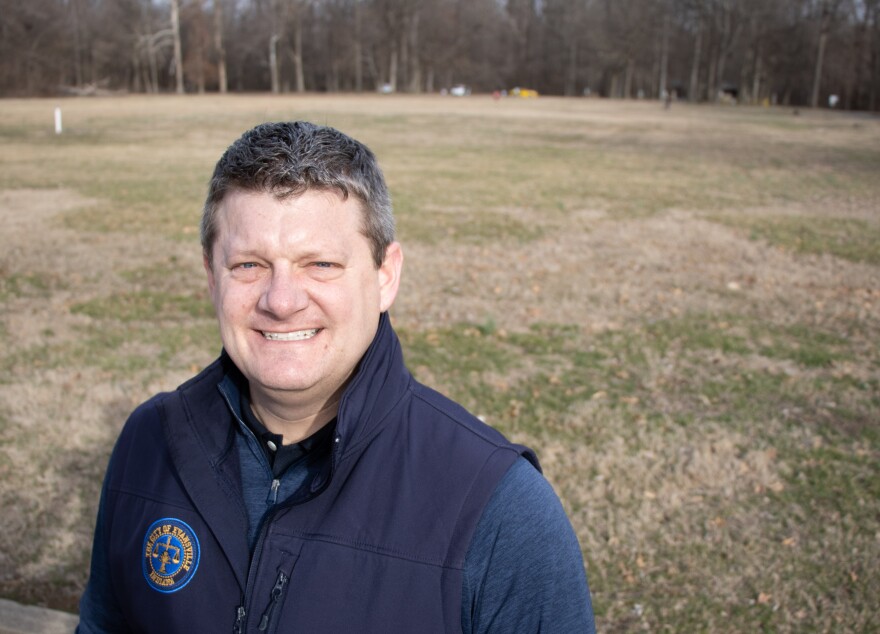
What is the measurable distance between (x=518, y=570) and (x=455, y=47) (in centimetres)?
9335

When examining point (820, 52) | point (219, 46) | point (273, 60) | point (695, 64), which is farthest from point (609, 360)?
point (219, 46)

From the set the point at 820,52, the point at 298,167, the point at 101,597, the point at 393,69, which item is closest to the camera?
the point at 298,167

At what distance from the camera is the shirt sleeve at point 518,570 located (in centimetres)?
166

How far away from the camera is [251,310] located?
1.89 m

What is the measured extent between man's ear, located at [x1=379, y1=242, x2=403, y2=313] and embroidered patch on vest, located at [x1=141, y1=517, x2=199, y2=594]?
0.71 meters

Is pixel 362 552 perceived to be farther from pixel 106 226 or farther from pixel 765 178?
pixel 765 178

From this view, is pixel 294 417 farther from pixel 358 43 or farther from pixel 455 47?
pixel 455 47

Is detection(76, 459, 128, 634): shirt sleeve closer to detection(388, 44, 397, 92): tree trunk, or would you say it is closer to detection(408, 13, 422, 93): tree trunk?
detection(388, 44, 397, 92): tree trunk

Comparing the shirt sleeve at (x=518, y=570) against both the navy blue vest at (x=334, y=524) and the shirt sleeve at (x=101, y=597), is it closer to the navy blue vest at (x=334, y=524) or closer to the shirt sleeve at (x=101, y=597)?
the navy blue vest at (x=334, y=524)

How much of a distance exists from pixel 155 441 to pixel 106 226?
11.8 m

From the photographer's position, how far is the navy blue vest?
166 cm

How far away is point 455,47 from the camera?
89688 mm

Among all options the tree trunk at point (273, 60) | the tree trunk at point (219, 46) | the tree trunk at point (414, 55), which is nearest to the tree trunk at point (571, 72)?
the tree trunk at point (414, 55)

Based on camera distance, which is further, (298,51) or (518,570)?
(298,51)
